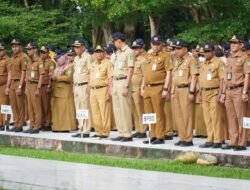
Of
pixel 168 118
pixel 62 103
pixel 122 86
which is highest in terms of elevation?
pixel 122 86

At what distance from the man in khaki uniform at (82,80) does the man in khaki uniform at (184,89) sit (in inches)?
86.4

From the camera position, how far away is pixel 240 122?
1174 cm

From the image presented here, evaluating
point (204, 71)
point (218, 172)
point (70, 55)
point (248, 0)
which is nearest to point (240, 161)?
point (218, 172)

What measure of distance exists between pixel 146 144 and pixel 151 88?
1.04 m

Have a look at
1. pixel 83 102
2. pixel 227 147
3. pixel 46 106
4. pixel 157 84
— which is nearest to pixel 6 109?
pixel 46 106

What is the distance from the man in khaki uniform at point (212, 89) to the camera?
12.1 m

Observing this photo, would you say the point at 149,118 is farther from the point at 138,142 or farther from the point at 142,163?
the point at 142,163

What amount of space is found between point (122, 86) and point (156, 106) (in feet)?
2.56

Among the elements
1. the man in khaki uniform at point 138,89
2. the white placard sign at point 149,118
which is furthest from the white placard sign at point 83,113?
the white placard sign at point 149,118

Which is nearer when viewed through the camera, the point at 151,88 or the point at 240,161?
the point at 240,161

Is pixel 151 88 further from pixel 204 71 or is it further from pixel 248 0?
pixel 248 0

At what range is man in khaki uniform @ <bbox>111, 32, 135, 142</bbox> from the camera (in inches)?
512

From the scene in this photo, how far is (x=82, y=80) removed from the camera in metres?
14.1

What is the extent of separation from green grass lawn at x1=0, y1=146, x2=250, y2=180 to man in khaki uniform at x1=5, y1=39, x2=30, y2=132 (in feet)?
5.15
